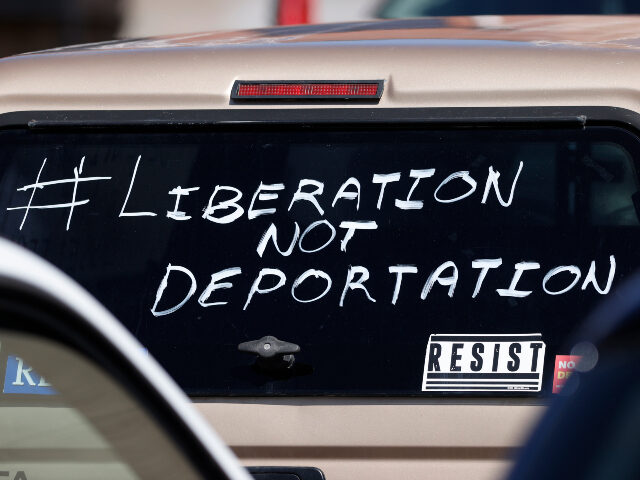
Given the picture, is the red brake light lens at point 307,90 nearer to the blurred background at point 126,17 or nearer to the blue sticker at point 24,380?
the blue sticker at point 24,380

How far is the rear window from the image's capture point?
2.69m

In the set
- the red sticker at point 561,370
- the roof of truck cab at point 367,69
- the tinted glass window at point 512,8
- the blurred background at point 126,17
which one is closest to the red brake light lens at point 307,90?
the roof of truck cab at point 367,69

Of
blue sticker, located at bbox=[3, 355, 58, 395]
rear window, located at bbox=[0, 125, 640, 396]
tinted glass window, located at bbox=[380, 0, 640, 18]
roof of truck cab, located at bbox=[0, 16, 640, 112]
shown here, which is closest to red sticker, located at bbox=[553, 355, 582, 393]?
rear window, located at bbox=[0, 125, 640, 396]

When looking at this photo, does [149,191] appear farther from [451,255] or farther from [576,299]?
[576,299]

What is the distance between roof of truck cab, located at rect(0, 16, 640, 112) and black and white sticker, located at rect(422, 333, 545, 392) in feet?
1.74

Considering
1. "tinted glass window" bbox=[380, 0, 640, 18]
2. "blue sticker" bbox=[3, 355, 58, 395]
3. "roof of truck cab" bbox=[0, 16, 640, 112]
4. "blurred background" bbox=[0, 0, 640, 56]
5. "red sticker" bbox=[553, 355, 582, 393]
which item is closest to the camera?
"blue sticker" bbox=[3, 355, 58, 395]

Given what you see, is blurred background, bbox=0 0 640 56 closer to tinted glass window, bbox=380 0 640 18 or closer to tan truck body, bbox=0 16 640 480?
tinted glass window, bbox=380 0 640 18

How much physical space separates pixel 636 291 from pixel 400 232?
1258 millimetres

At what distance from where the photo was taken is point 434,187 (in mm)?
2785

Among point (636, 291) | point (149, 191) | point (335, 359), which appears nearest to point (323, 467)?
point (335, 359)

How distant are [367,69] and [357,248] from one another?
1.39 feet

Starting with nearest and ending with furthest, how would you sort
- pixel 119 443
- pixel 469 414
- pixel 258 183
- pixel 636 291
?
pixel 636 291 < pixel 119 443 < pixel 469 414 < pixel 258 183

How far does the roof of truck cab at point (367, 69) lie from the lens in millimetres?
2766

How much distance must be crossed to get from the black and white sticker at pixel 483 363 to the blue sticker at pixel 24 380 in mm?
911
